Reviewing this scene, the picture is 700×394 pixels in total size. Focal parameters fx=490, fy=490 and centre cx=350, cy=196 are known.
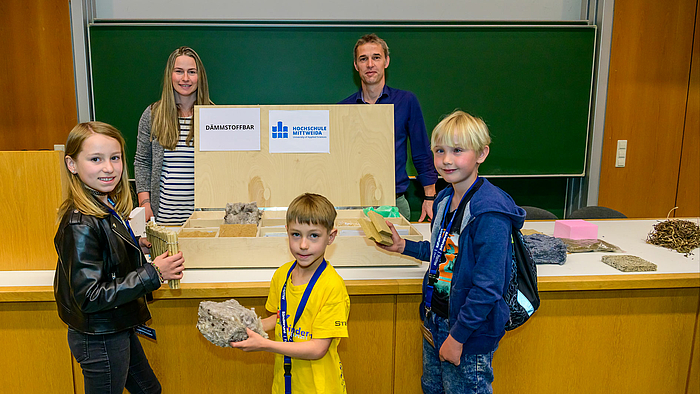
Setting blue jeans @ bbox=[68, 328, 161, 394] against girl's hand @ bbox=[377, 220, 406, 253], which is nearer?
blue jeans @ bbox=[68, 328, 161, 394]

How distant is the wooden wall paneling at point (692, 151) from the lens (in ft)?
13.7

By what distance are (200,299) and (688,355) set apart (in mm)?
1922

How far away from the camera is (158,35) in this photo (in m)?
3.75

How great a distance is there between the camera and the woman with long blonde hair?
2.55 m

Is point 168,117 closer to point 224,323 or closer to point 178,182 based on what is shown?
point 178,182

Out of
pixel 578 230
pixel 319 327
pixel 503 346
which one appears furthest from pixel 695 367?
pixel 319 327

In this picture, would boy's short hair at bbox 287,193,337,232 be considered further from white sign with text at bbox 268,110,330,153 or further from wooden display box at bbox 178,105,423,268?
white sign with text at bbox 268,110,330,153

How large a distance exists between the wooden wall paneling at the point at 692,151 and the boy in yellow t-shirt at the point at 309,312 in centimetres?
420

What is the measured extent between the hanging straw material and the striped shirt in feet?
7.58

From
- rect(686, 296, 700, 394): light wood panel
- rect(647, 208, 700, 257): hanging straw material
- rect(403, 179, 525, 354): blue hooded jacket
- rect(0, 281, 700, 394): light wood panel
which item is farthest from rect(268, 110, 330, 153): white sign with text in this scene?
rect(686, 296, 700, 394): light wood panel

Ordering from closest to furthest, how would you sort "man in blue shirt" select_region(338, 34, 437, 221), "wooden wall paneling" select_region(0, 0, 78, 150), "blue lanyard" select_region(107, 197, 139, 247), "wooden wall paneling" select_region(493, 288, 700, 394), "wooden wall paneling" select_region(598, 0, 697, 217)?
"blue lanyard" select_region(107, 197, 139, 247) → "wooden wall paneling" select_region(493, 288, 700, 394) → "man in blue shirt" select_region(338, 34, 437, 221) → "wooden wall paneling" select_region(0, 0, 78, 150) → "wooden wall paneling" select_region(598, 0, 697, 217)

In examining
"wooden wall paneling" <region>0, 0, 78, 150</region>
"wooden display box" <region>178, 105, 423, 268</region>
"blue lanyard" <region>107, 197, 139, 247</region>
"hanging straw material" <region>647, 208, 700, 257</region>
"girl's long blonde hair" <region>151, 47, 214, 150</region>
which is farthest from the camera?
"wooden wall paneling" <region>0, 0, 78, 150</region>

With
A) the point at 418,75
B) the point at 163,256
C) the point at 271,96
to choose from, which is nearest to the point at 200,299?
the point at 163,256

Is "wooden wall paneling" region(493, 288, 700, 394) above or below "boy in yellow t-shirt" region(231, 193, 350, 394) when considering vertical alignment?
below
